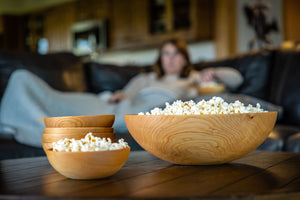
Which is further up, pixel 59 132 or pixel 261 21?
pixel 261 21

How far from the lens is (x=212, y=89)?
7.69 feet

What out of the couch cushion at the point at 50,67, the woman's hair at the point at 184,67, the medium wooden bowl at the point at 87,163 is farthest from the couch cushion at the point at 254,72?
the medium wooden bowl at the point at 87,163

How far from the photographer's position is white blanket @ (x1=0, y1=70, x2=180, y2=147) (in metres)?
1.79

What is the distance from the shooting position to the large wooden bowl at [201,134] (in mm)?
757

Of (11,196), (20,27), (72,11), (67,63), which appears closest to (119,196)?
(11,196)

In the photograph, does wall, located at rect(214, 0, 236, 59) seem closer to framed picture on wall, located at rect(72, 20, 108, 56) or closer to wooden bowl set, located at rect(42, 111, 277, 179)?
framed picture on wall, located at rect(72, 20, 108, 56)

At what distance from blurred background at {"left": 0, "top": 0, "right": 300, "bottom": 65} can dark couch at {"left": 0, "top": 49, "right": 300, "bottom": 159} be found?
3.73ft

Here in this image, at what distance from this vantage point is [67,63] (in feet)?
7.91

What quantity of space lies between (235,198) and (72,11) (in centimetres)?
665

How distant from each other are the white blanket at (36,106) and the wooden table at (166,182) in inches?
33.4

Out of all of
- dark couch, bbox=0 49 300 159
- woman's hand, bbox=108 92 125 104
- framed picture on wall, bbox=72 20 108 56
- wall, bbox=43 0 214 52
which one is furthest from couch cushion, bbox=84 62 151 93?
framed picture on wall, bbox=72 20 108 56

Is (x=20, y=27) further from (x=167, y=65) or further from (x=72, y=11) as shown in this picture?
(x=167, y=65)

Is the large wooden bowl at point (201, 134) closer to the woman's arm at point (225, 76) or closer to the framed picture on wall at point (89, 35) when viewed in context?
the woman's arm at point (225, 76)

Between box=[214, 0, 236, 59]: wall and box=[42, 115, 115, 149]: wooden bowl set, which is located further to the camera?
box=[214, 0, 236, 59]: wall
